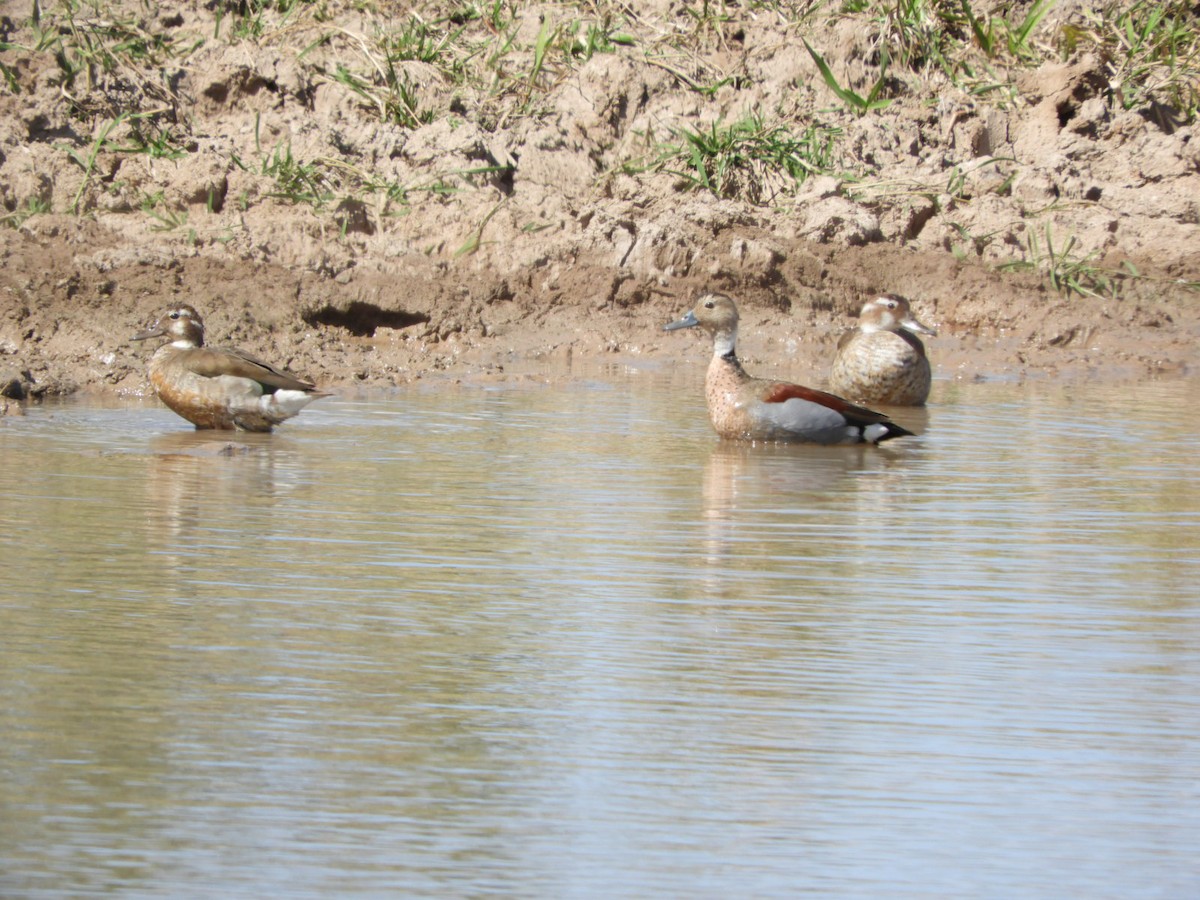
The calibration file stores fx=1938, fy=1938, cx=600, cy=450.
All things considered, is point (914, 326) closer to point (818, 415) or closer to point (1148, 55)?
point (818, 415)

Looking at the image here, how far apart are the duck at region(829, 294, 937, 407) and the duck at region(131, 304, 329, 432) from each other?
334cm

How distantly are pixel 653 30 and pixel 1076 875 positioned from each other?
1192 centimetres

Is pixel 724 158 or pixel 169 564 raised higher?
pixel 724 158

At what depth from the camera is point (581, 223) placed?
13375 millimetres

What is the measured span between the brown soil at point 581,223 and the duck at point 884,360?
0.92 metres

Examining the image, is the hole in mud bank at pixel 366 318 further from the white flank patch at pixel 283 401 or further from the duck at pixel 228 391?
the white flank patch at pixel 283 401

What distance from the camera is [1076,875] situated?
3699 millimetres

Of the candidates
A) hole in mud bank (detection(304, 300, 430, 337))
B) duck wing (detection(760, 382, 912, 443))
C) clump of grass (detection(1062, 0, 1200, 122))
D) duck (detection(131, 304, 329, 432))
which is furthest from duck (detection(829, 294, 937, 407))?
clump of grass (detection(1062, 0, 1200, 122))

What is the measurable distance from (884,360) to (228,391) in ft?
12.7

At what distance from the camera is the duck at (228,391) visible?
31.5 ft

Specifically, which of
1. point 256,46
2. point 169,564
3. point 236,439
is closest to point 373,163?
point 256,46

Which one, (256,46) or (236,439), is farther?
(256,46)

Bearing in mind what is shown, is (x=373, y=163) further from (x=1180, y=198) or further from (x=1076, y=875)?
(x=1076, y=875)

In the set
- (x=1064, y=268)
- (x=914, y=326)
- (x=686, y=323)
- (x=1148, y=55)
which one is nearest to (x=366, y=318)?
(x=686, y=323)
